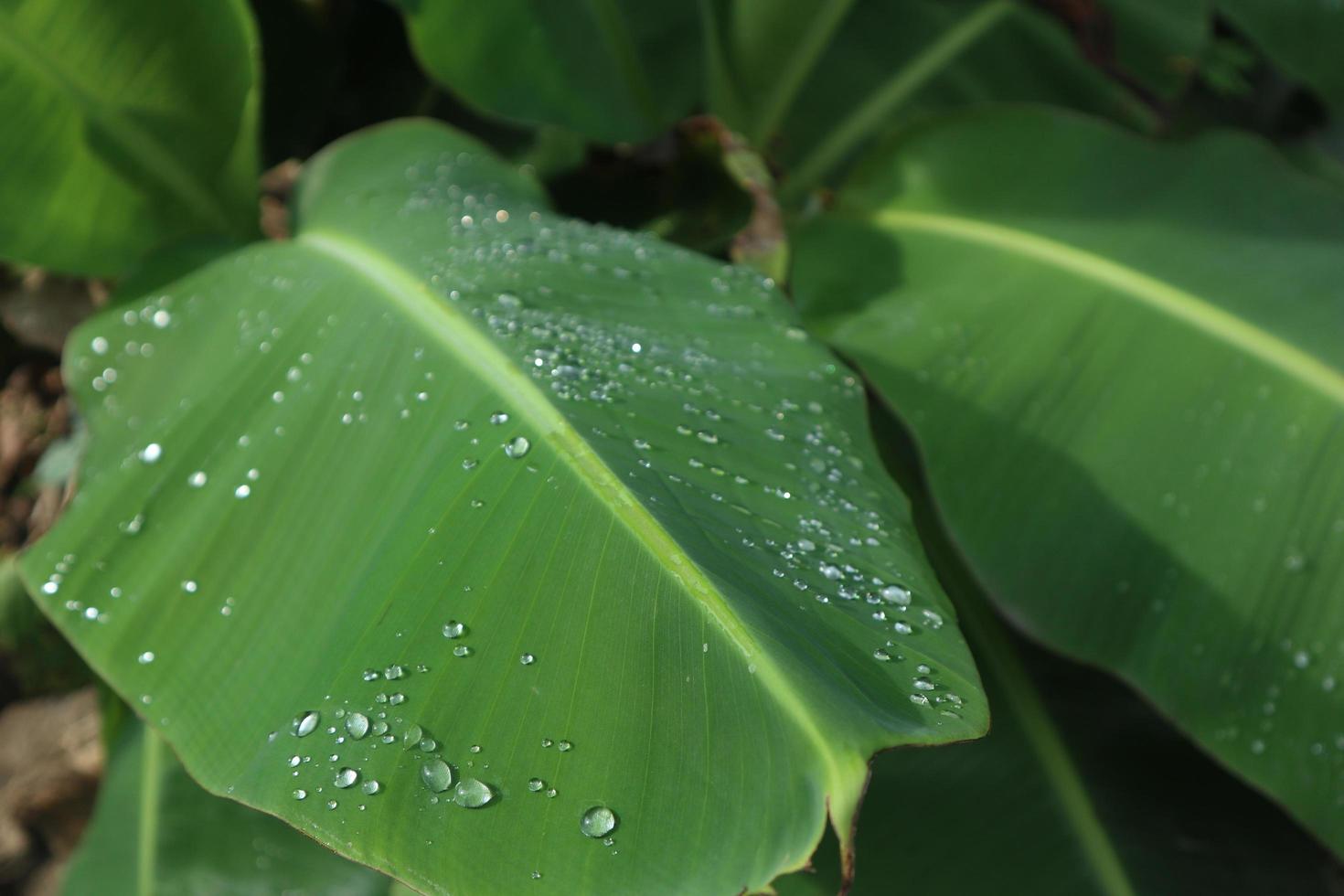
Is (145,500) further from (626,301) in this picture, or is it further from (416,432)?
(626,301)

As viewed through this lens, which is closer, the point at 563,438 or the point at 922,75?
the point at 563,438

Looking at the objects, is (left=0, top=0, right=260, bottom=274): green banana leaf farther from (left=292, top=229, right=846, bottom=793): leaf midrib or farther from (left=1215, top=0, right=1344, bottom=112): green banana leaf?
(left=1215, top=0, right=1344, bottom=112): green banana leaf

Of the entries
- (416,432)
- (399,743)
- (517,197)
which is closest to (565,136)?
(517,197)

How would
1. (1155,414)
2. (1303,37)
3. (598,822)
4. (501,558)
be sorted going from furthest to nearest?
(1303,37), (1155,414), (501,558), (598,822)

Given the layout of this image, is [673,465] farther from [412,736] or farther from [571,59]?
[571,59]

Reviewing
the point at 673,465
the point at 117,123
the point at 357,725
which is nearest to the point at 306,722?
the point at 357,725

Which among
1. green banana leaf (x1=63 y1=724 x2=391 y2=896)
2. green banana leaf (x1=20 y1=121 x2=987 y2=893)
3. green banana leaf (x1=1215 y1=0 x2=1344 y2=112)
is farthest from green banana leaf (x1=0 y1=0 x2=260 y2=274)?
green banana leaf (x1=1215 y1=0 x2=1344 y2=112)
